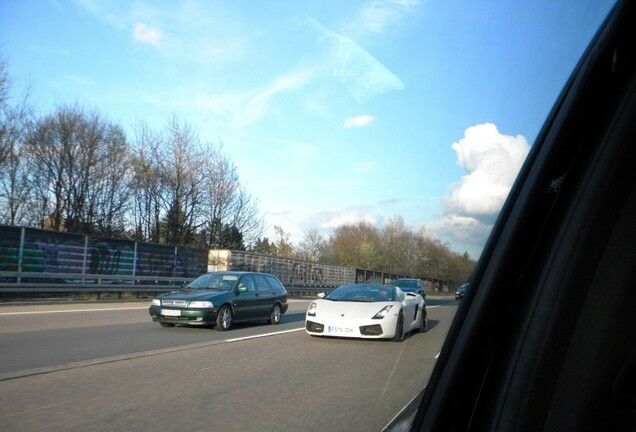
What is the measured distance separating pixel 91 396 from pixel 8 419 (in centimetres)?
104

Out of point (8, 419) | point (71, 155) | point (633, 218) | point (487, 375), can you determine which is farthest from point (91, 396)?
point (71, 155)

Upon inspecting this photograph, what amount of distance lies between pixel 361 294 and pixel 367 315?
3.06 feet

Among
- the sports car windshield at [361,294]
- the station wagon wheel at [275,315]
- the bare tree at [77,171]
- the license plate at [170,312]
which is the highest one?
the bare tree at [77,171]

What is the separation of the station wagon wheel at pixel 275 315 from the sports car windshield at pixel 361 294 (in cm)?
406

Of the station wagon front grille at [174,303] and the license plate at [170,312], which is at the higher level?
the station wagon front grille at [174,303]

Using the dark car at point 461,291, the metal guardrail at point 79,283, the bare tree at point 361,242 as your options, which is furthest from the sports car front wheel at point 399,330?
the metal guardrail at point 79,283

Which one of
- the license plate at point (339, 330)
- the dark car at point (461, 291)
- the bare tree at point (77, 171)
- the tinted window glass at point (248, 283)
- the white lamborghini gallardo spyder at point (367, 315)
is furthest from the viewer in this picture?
the bare tree at point (77, 171)

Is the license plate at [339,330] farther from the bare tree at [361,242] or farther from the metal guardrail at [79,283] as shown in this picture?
the metal guardrail at [79,283]

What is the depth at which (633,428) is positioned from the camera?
66.0 inches

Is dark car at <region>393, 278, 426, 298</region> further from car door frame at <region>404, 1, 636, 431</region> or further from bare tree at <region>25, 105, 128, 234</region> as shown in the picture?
bare tree at <region>25, 105, 128, 234</region>

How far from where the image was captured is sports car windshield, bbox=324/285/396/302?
10.8 meters

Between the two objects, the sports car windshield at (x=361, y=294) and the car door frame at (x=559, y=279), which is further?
the sports car windshield at (x=361, y=294)

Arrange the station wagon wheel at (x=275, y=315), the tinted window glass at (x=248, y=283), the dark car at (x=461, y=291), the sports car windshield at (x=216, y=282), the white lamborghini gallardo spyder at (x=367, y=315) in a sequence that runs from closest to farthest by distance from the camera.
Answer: the dark car at (x=461, y=291) → the white lamborghini gallardo spyder at (x=367, y=315) → the sports car windshield at (x=216, y=282) → the tinted window glass at (x=248, y=283) → the station wagon wheel at (x=275, y=315)

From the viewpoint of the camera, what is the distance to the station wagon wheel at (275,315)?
51.3 feet
